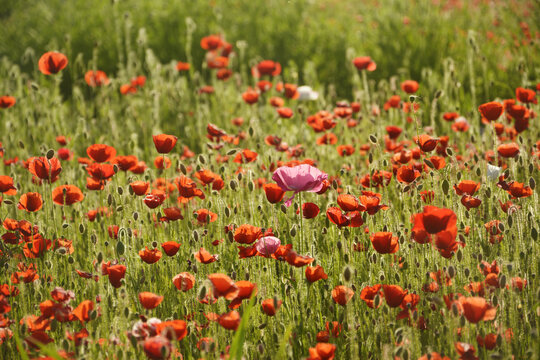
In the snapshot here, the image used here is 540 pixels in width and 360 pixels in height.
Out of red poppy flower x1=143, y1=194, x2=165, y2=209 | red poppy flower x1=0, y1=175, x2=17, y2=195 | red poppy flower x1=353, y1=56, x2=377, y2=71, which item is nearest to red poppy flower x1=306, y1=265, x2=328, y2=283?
red poppy flower x1=143, y1=194, x2=165, y2=209

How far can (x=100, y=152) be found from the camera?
248cm

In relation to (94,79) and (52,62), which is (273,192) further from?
(94,79)

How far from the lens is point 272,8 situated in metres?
7.25

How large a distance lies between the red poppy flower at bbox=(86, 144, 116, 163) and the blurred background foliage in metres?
2.66

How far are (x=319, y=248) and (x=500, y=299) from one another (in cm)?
90

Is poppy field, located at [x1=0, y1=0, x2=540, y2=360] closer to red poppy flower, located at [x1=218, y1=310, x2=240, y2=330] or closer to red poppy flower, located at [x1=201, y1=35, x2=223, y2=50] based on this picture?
red poppy flower, located at [x1=218, y1=310, x2=240, y2=330]

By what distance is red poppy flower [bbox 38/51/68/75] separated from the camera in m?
3.16

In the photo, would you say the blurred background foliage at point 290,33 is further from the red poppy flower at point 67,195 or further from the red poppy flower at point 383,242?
the red poppy flower at point 383,242

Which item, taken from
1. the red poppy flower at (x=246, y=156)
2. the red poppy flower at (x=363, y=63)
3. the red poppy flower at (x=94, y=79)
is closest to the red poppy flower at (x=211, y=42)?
the red poppy flower at (x=94, y=79)

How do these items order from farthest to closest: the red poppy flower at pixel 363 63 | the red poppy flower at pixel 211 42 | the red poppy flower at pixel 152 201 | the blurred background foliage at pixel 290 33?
the blurred background foliage at pixel 290 33, the red poppy flower at pixel 211 42, the red poppy flower at pixel 363 63, the red poppy flower at pixel 152 201

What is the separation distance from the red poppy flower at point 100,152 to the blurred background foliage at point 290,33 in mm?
2664

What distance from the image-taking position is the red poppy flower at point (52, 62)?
316 centimetres

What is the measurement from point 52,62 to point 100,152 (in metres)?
Answer: 0.97

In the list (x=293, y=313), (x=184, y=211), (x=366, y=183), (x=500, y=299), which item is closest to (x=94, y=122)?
(x=184, y=211)
